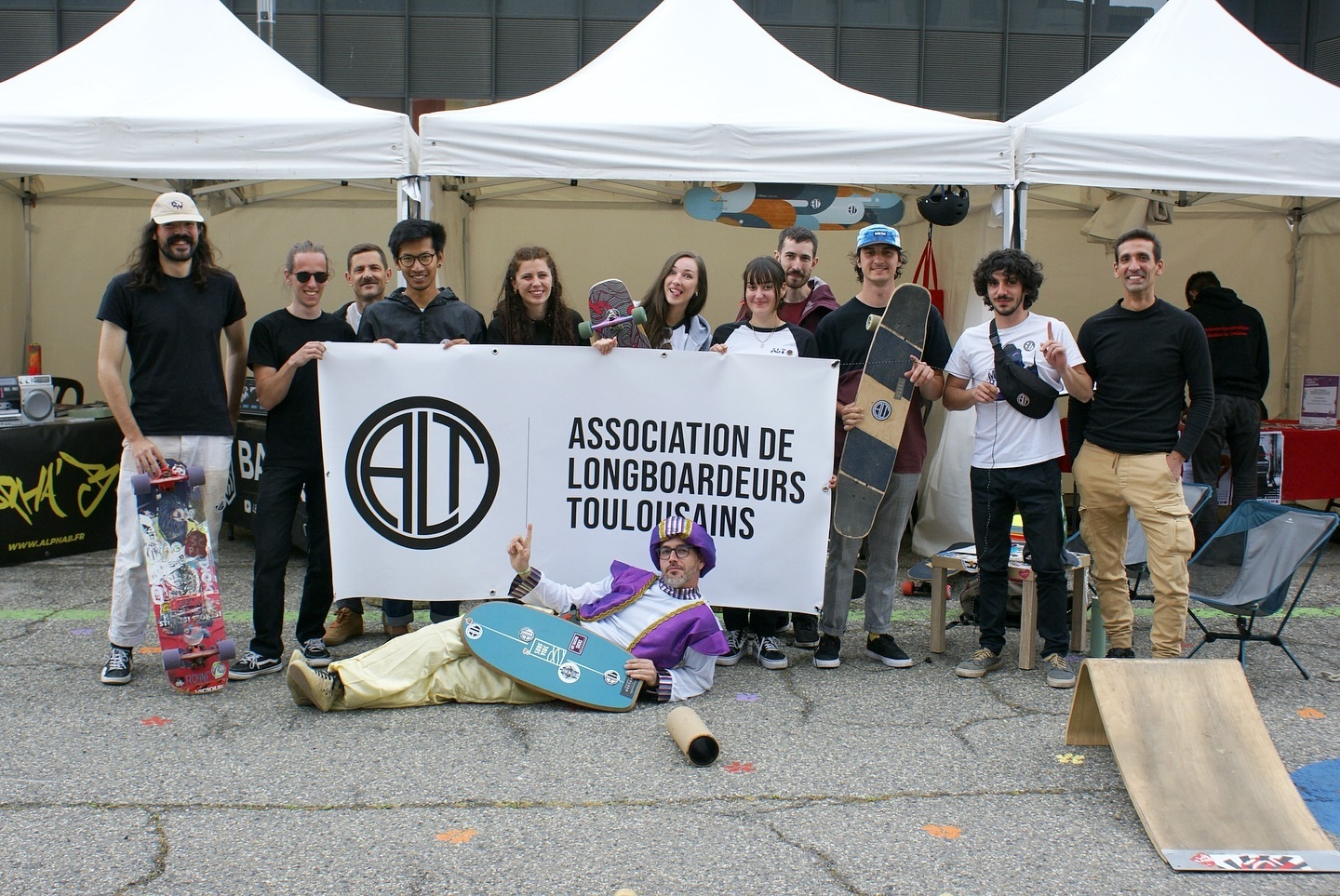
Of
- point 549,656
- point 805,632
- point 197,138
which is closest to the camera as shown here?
point 549,656

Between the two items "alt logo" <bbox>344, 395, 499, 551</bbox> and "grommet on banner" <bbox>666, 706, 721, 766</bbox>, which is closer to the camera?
"grommet on banner" <bbox>666, 706, 721, 766</bbox>

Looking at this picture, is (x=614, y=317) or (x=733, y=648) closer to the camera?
(x=614, y=317)

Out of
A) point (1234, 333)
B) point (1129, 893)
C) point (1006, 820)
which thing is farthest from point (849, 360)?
point (1234, 333)

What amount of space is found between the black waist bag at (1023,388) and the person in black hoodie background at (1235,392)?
3077mm

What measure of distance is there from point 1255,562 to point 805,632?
194cm

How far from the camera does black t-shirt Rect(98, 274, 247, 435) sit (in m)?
4.23

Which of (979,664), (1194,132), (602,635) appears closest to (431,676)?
(602,635)

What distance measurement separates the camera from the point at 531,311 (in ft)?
15.6

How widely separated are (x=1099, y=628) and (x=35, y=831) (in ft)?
13.2

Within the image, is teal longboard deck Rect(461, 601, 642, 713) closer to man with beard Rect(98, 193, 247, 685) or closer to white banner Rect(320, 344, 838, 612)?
white banner Rect(320, 344, 838, 612)

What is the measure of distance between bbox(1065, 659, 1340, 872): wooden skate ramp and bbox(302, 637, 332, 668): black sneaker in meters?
2.90

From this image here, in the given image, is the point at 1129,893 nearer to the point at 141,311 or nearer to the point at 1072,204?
the point at 141,311

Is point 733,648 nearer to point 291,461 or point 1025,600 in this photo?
point 1025,600

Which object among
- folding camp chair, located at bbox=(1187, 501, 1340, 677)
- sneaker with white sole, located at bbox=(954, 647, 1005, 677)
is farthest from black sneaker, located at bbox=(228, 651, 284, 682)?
folding camp chair, located at bbox=(1187, 501, 1340, 677)
